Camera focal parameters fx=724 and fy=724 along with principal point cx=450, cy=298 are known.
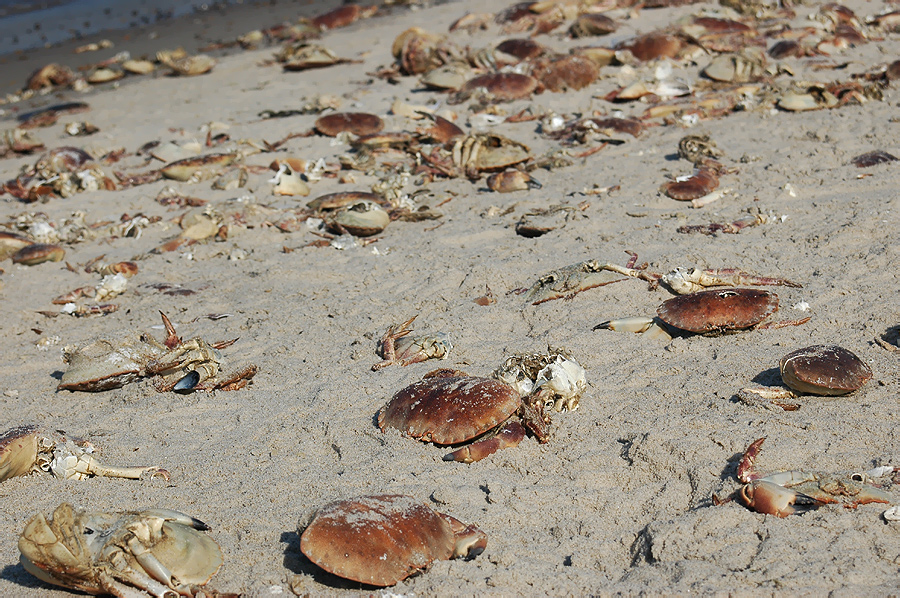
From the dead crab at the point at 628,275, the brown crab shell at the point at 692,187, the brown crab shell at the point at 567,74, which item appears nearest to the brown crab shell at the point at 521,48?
the brown crab shell at the point at 567,74

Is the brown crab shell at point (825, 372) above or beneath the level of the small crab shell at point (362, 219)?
above

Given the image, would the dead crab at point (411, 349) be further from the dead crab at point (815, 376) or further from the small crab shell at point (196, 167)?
the small crab shell at point (196, 167)

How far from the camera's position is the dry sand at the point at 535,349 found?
2322 millimetres

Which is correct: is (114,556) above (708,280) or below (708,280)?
above

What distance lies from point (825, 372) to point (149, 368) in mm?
3200

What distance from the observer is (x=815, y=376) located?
9.48 ft

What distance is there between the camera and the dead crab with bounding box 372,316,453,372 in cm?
367

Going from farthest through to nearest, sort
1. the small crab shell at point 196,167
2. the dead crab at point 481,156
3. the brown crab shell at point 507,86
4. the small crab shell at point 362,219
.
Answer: the brown crab shell at point 507,86
the small crab shell at point 196,167
the dead crab at point 481,156
the small crab shell at point 362,219

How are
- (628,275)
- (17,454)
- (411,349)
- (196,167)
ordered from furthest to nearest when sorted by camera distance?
1. (196,167)
2. (628,275)
3. (411,349)
4. (17,454)

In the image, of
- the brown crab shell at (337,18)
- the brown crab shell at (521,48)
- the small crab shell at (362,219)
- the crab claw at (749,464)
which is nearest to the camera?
the crab claw at (749,464)

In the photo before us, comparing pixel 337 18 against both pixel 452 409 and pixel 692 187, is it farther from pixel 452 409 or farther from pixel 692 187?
pixel 452 409

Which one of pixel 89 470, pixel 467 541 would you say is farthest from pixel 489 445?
pixel 89 470

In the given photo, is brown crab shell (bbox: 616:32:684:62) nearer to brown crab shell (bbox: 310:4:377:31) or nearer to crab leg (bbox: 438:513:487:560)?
brown crab shell (bbox: 310:4:377:31)

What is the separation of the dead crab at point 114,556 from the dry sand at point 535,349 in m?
0.16
